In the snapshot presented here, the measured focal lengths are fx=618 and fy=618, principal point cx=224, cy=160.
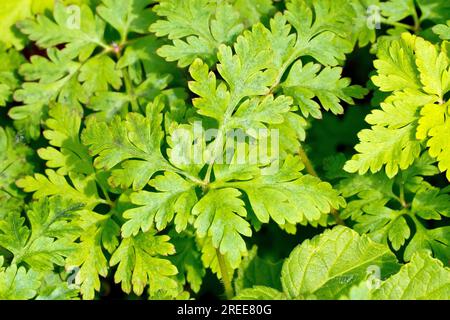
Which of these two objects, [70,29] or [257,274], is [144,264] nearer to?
[257,274]

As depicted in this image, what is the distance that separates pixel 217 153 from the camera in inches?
104

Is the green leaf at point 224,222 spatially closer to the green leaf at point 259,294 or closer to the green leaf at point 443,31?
the green leaf at point 259,294

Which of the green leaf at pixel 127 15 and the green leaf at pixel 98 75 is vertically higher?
the green leaf at pixel 127 15

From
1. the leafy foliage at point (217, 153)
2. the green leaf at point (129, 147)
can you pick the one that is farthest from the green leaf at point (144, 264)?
the green leaf at point (129, 147)

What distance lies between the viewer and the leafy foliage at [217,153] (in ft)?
8.35

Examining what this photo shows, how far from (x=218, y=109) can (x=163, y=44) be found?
748 millimetres

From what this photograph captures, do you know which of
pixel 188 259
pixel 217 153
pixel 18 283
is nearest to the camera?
pixel 18 283

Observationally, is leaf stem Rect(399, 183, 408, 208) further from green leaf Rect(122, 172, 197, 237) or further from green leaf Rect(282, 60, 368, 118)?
green leaf Rect(122, 172, 197, 237)

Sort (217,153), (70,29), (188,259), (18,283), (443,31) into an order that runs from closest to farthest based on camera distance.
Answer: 1. (18,283)
2. (217,153)
3. (443,31)
4. (188,259)
5. (70,29)

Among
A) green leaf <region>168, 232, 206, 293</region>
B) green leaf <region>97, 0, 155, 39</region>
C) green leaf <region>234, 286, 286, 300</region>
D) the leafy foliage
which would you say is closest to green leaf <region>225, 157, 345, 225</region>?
the leafy foliage

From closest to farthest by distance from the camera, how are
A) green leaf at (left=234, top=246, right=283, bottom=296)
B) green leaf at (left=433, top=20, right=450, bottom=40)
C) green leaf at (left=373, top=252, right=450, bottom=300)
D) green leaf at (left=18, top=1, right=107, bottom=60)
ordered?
green leaf at (left=373, top=252, right=450, bottom=300)
green leaf at (left=433, top=20, right=450, bottom=40)
green leaf at (left=234, top=246, right=283, bottom=296)
green leaf at (left=18, top=1, right=107, bottom=60)

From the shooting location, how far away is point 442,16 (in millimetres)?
3125

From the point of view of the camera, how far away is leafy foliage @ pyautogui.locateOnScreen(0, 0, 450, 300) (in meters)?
2.54

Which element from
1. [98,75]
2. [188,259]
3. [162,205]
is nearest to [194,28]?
[98,75]
